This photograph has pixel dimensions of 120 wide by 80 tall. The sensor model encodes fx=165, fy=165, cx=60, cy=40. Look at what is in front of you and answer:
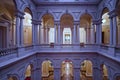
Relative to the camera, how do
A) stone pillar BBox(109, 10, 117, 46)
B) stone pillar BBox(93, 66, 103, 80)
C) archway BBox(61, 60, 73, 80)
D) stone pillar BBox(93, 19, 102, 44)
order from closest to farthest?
1. stone pillar BBox(109, 10, 117, 46)
2. stone pillar BBox(93, 66, 103, 80)
3. stone pillar BBox(93, 19, 102, 44)
4. archway BBox(61, 60, 73, 80)

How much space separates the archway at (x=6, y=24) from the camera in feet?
55.2

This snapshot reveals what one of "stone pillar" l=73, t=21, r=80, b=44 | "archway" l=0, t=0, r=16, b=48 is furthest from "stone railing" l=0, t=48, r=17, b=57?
"stone pillar" l=73, t=21, r=80, b=44

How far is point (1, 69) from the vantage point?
9.14m

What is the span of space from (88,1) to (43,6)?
17.9 ft

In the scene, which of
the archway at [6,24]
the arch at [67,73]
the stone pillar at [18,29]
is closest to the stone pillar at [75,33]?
the arch at [67,73]

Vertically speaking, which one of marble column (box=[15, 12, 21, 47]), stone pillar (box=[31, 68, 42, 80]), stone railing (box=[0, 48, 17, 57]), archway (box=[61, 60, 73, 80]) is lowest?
archway (box=[61, 60, 73, 80])

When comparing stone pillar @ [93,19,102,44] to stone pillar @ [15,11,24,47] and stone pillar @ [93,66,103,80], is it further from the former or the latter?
stone pillar @ [15,11,24,47]

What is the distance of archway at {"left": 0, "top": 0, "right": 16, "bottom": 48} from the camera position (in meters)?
16.8

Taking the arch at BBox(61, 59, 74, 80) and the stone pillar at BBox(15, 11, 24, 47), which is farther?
the arch at BBox(61, 59, 74, 80)

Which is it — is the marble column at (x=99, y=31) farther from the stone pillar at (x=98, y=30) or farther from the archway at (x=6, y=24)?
the archway at (x=6, y=24)

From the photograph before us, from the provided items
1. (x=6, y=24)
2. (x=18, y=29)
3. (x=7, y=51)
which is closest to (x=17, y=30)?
(x=18, y=29)

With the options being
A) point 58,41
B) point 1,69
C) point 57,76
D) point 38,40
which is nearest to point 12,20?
point 38,40

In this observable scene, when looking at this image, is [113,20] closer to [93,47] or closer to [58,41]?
[93,47]

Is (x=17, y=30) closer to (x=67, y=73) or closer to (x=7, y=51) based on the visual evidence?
(x=7, y=51)
